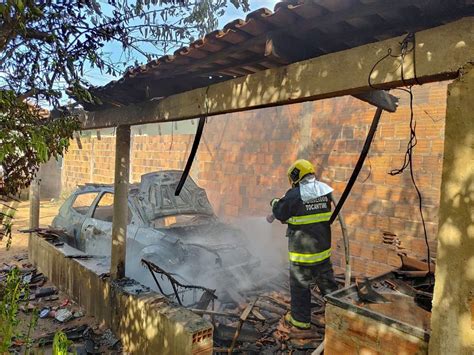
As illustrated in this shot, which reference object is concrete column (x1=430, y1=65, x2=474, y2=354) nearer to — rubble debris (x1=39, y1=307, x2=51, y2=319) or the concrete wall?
the concrete wall

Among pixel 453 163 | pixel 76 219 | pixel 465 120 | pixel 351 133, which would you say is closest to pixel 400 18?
pixel 465 120

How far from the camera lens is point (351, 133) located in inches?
234

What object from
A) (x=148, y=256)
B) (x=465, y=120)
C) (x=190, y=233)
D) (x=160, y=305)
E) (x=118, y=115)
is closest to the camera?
(x=465, y=120)

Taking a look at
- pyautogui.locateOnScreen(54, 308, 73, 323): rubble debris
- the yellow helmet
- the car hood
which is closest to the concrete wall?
the yellow helmet

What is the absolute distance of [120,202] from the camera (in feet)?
15.7

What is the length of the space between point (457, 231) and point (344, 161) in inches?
172

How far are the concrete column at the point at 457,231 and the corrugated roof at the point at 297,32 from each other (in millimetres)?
476

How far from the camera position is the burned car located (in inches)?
207

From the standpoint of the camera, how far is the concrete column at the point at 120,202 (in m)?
4.75

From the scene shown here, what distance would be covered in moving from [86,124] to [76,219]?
2626mm

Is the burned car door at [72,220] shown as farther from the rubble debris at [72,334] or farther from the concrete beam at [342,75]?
the concrete beam at [342,75]

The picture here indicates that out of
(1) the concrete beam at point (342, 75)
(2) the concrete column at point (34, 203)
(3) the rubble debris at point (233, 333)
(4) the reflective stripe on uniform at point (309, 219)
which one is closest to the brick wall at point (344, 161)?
(4) the reflective stripe on uniform at point (309, 219)

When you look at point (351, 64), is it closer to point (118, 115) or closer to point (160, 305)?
point (160, 305)

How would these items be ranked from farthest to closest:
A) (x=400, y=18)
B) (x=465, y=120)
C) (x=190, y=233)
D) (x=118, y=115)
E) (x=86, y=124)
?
1. (x=190, y=233)
2. (x=86, y=124)
3. (x=118, y=115)
4. (x=400, y=18)
5. (x=465, y=120)
